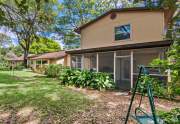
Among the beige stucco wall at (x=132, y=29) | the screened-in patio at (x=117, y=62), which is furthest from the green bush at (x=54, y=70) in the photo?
the beige stucco wall at (x=132, y=29)

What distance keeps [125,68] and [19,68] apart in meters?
29.1

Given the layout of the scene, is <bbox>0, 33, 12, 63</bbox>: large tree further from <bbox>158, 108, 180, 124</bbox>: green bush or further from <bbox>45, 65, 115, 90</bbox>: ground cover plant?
<bbox>158, 108, 180, 124</bbox>: green bush

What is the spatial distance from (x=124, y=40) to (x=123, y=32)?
0.71 m

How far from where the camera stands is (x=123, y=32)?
16828 millimetres

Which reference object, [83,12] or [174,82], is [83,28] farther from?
[83,12]

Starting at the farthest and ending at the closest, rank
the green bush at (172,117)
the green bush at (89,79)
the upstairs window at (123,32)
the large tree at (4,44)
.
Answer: the large tree at (4,44)
the upstairs window at (123,32)
the green bush at (89,79)
the green bush at (172,117)

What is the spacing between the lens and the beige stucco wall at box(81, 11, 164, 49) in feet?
49.1

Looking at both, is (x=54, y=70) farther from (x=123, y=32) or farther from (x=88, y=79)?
(x=123, y=32)

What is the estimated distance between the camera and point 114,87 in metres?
15.0

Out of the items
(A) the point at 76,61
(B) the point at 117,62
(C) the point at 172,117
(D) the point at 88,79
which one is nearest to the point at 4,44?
(A) the point at 76,61

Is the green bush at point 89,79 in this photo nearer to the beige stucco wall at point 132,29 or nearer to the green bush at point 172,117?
the beige stucco wall at point 132,29

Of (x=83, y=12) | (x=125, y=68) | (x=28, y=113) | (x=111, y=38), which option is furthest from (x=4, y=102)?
(x=83, y=12)

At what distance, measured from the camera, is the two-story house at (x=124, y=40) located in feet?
47.4

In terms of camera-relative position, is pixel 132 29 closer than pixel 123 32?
Yes
